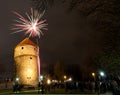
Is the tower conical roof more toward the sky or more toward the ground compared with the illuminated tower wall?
more toward the sky

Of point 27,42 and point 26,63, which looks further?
point 27,42

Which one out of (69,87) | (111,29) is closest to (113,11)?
(111,29)

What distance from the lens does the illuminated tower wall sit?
219 feet

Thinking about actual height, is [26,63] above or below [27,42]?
below

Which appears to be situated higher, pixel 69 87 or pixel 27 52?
pixel 27 52

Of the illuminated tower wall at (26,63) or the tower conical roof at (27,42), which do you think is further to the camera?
the tower conical roof at (27,42)

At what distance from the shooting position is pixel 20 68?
67375 mm

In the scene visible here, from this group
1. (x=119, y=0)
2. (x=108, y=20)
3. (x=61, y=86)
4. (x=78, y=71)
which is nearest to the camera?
(x=119, y=0)

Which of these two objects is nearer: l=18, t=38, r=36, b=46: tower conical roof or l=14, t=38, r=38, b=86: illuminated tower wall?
l=14, t=38, r=38, b=86: illuminated tower wall

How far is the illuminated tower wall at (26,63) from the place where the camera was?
6661cm

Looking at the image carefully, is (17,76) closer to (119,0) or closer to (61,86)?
(61,86)

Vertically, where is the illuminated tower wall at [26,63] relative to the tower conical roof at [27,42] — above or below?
below

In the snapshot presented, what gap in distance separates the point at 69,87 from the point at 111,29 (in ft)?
74.9

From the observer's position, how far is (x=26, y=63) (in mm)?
68375
